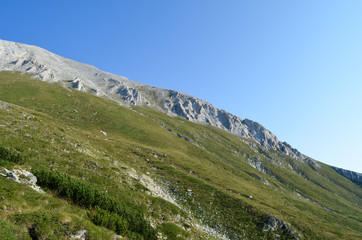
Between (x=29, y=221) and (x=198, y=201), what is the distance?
27.9 m

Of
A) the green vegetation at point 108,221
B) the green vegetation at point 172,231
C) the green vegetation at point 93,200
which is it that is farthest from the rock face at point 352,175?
the green vegetation at point 108,221

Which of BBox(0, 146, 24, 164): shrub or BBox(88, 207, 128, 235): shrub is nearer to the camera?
BBox(88, 207, 128, 235): shrub

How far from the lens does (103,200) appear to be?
15.1m

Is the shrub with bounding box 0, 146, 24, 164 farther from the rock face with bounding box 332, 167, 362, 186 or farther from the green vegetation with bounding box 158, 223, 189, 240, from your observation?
the rock face with bounding box 332, 167, 362, 186

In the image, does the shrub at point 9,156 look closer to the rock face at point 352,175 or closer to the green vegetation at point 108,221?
the green vegetation at point 108,221

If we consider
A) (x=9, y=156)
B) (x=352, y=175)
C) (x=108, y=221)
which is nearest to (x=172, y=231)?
(x=108, y=221)

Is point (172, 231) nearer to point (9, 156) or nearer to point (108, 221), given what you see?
point (108, 221)

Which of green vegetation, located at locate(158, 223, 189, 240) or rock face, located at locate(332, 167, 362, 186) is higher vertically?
rock face, located at locate(332, 167, 362, 186)

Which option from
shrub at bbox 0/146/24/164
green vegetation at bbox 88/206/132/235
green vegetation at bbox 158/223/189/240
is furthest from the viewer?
green vegetation at bbox 158/223/189/240

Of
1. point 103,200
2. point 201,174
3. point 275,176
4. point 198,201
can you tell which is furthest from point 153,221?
point 275,176

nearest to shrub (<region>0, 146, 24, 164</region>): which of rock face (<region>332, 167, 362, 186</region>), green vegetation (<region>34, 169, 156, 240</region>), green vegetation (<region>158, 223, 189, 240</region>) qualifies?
green vegetation (<region>34, 169, 156, 240</region>)

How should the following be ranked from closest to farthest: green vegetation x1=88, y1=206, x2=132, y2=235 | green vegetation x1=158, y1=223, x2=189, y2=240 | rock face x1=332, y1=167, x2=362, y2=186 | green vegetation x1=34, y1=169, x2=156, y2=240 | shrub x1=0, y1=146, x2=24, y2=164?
green vegetation x1=88, y1=206, x2=132, y2=235
green vegetation x1=34, y1=169, x2=156, y2=240
shrub x1=0, y1=146, x2=24, y2=164
green vegetation x1=158, y1=223, x2=189, y2=240
rock face x1=332, y1=167, x2=362, y2=186

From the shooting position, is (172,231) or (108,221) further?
(172,231)

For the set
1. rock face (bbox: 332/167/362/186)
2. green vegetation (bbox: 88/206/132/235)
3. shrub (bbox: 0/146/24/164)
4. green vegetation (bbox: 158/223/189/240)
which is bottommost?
green vegetation (bbox: 158/223/189/240)
